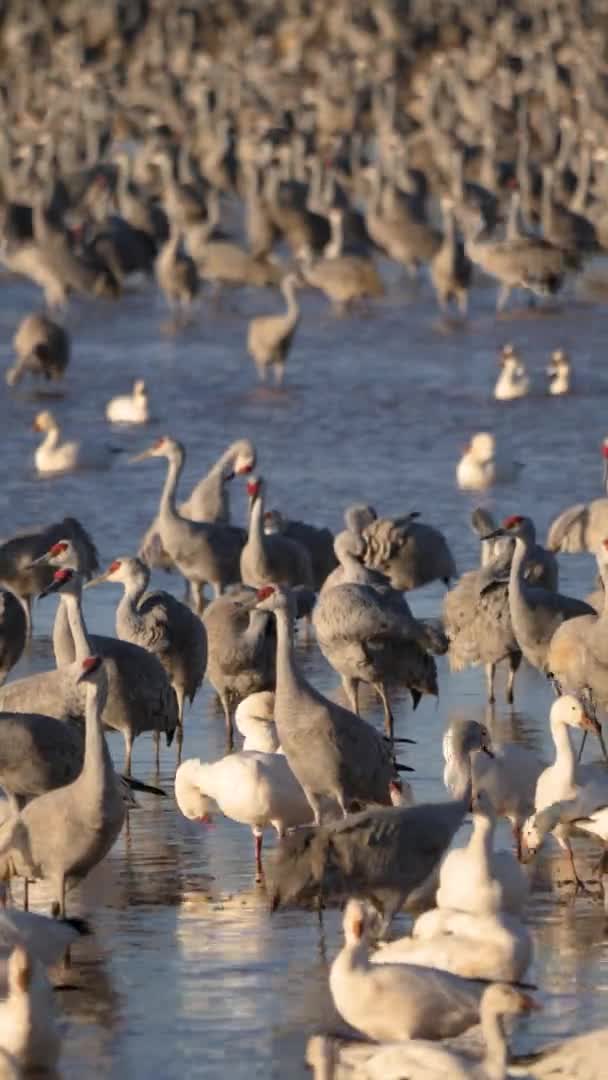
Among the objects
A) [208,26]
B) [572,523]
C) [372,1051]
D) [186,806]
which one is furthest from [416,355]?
[208,26]

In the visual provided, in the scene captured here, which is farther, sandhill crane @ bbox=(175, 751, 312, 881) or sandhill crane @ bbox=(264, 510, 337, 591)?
sandhill crane @ bbox=(264, 510, 337, 591)

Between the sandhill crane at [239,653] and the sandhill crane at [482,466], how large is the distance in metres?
7.18

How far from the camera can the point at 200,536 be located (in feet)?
55.7

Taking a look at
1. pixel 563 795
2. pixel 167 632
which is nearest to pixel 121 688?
pixel 167 632

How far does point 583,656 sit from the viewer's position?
13312mm

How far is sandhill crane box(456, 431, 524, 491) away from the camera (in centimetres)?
2105

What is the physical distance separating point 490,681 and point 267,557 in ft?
6.59

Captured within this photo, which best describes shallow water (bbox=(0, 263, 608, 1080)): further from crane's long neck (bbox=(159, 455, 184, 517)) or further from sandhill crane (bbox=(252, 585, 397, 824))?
crane's long neck (bbox=(159, 455, 184, 517))

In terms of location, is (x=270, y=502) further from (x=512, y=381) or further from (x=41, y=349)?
(x=41, y=349)

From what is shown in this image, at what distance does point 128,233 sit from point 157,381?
763 cm

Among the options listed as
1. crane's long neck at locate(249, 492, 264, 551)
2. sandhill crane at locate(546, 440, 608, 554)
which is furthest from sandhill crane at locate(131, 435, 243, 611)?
sandhill crane at locate(546, 440, 608, 554)

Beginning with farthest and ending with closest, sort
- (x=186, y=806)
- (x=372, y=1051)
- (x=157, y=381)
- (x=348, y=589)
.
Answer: (x=157, y=381) < (x=348, y=589) < (x=186, y=806) < (x=372, y=1051)

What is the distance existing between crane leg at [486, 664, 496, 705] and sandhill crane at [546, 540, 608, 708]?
0.89m

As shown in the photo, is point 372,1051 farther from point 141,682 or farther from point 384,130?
point 384,130
